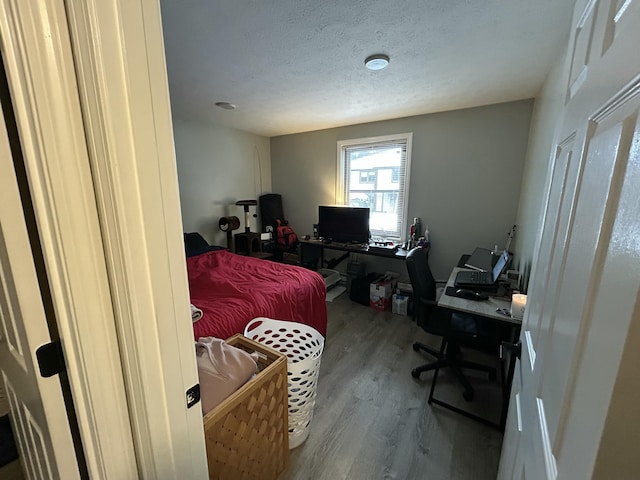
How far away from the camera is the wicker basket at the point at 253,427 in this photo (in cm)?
94

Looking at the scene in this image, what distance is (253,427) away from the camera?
108 cm

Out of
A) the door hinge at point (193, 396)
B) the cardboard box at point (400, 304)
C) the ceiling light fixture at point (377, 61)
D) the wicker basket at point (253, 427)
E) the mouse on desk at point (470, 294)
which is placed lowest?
the cardboard box at point (400, 304)

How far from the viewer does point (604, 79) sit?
47cm

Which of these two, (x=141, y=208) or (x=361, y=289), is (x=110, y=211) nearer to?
(x=141, y=208)

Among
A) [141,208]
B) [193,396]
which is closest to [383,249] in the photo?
[193,396]

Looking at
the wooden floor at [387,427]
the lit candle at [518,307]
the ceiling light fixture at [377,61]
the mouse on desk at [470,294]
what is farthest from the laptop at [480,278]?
the ceiling light fixture at [377,61]

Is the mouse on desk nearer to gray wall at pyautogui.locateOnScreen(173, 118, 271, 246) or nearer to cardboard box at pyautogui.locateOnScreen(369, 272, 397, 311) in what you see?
cardboard box at pyautogui.locateOnScreen(369, 272, 397, 311)

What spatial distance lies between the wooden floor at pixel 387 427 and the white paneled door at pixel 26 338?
1097 mm

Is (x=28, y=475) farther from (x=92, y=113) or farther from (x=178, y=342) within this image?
(x=92, y=113)

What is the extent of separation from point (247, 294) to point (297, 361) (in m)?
0.79

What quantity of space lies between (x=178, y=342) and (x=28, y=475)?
0.97 metres

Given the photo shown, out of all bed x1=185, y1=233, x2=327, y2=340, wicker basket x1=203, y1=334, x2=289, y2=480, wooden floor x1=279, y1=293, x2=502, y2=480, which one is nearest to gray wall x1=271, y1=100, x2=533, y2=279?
wooden floor x1=279, y1=293, x2=502, y2=480

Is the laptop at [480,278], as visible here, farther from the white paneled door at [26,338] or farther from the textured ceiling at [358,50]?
the white paneled door at [26,338]

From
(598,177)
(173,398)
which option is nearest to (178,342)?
(173,398)
